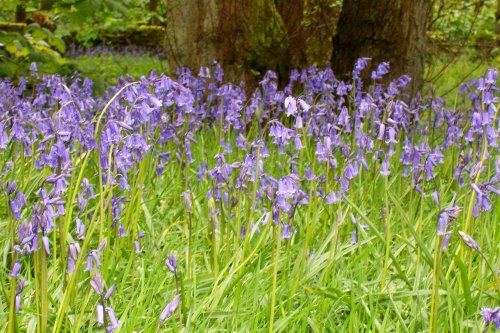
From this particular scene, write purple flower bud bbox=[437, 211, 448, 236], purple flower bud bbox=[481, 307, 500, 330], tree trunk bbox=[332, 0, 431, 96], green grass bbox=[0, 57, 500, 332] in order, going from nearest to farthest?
1. purple flower bud bbox=[481, 307, 500, 330]
2. purple flower bud bbox=[437, 211, 448, 236]
3. green grass bbox=[0, 57, 500, 332]
4. tree trunk bbox=[332, 0, 431, 96]

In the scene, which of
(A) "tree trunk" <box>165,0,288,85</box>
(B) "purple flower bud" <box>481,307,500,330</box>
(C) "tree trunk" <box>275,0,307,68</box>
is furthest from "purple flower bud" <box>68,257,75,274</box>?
(C) "tree trunk" <box>275,0,307,68</box>

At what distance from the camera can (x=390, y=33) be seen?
586 centimetres

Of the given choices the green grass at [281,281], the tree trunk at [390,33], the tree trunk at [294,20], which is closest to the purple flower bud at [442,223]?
the green grass at [281,281]

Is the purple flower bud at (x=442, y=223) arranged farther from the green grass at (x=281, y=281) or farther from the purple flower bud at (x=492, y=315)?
the purple flower bud at (x=492, y=315)

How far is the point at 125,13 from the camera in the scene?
5.48 meters

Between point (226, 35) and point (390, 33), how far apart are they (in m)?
1.34

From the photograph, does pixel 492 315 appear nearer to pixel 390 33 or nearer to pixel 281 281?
pixel 281 281

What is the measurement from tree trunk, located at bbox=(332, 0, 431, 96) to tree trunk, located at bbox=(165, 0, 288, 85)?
25.9 inches

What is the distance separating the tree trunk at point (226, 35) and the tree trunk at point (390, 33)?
66cm

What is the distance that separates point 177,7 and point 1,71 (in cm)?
158

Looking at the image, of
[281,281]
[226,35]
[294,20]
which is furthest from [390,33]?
[281,281]

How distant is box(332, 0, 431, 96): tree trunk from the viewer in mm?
5809

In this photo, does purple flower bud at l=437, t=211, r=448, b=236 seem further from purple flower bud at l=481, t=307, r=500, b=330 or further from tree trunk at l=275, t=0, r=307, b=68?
tree trunk at l=275, t=0, r=307, b=68

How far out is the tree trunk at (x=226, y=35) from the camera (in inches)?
229
